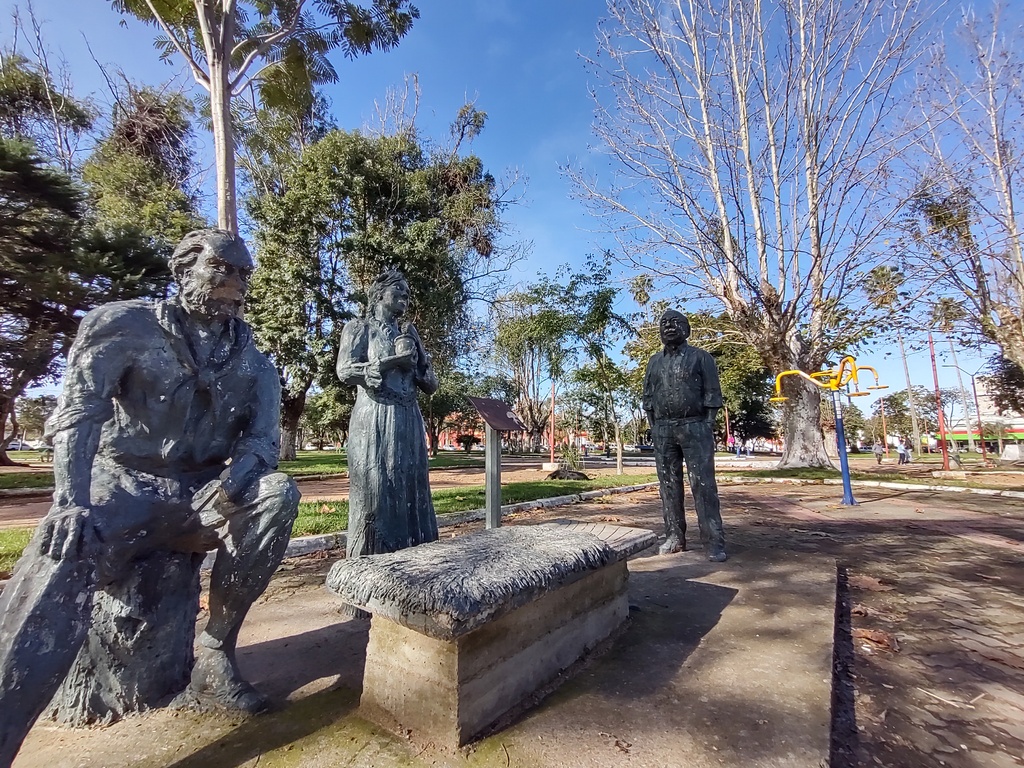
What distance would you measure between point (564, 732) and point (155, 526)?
5.07 feet

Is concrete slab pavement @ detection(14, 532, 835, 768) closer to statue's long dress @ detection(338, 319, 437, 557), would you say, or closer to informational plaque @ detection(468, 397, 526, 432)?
statue's long dress @ detection(338, 319, 437, 557)

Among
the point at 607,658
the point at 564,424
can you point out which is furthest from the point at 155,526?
the point at 564,424

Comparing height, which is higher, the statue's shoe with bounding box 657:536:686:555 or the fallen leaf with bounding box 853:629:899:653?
the statue's shoe with bounding box 657:536:686:555

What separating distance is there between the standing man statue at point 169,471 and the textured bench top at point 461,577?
36 centimetres

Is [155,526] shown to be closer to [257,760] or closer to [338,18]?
[257,760]

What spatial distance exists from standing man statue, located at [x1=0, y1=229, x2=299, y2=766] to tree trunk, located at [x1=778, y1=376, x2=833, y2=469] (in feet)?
53.8

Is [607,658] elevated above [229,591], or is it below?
below

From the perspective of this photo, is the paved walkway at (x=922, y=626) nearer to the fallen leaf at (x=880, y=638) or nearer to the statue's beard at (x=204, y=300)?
the fallen leaf at (x=880, y=638)

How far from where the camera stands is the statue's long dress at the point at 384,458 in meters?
2.86

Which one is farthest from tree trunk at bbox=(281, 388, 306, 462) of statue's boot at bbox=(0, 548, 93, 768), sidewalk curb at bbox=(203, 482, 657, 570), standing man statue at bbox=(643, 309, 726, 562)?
statue's boot at bbox=(0, 548, 93, 768)

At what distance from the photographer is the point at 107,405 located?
1.62 metres

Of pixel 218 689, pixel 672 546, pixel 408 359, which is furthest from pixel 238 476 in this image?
pixel 672 546

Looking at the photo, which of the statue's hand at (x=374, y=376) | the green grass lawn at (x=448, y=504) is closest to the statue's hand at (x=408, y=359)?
the statue's hand at (x=374, y=376)

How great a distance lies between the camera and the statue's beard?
1.88m
